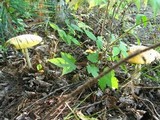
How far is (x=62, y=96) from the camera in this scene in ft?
5.42

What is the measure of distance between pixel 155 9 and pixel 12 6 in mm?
900

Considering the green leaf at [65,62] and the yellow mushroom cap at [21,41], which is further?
the yellow mushroom cap at [21,41]

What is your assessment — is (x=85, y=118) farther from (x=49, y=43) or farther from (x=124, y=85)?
(x=49, y=43)

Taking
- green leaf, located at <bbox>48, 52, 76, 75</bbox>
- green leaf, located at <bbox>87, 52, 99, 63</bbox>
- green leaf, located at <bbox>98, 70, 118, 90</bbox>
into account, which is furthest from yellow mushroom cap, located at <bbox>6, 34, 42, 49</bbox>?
green leaf, located at <bbox>98, 70, 118, 90</bbox>

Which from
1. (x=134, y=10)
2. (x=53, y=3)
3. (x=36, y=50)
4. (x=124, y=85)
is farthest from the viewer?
(x=134, y=10)

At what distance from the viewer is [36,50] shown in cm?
212

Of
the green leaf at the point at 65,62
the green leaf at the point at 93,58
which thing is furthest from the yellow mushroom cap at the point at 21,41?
the green leaf at the point at 93,58

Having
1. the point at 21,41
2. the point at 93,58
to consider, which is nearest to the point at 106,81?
the point at 93,58

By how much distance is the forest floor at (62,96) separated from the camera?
5.17 ft

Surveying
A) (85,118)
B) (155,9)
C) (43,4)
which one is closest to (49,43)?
(43,4)

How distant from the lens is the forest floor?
1.58 m

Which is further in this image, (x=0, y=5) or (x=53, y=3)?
(x=53, y=3)

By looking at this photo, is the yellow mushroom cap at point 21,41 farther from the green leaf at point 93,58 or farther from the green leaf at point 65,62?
the green leaf at point 93,58

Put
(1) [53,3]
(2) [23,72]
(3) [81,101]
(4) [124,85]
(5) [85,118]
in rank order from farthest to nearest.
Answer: (1) [53,3] < (2) [23,72] < (4) [124,85] < (3) [81,101] < (5) [85,118]
